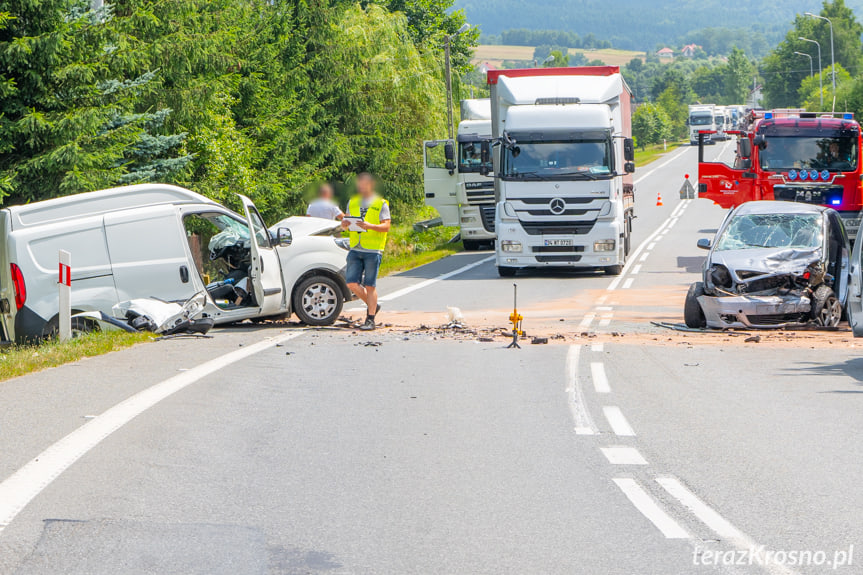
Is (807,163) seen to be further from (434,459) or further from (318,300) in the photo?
(434,459)

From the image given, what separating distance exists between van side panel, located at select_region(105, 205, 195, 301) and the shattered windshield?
7.28 metres

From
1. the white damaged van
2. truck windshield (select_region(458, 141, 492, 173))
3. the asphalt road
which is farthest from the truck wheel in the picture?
truck windshield (select_region(458, 141, 492, 173))

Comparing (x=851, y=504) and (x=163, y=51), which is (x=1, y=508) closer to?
(x=851, y=504)

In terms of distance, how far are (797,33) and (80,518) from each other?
569ft

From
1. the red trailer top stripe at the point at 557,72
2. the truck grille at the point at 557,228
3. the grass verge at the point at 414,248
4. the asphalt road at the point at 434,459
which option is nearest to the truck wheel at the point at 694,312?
the asphalt road at the point at 434,459

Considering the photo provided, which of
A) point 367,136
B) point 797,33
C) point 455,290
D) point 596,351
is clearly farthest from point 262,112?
point 797,33

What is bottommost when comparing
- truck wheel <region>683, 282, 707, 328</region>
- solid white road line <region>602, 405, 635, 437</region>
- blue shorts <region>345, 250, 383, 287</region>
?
truck wheel <region>683, 282, 707, 328</region>

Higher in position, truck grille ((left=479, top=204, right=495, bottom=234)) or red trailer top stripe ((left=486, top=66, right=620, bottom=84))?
red trailer top stripe ((left=486, top=66, right=620, bottom=84))

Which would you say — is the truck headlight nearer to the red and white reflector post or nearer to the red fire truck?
the red fire truck

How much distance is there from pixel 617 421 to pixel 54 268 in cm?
699

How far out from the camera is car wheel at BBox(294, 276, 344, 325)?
14352 millimetres

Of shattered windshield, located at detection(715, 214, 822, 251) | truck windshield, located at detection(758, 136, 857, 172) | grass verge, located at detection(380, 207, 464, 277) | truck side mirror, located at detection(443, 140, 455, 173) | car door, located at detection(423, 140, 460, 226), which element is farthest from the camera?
car door, located at detection(423, 140, 460, 226)

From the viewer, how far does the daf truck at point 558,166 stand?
22047 mm

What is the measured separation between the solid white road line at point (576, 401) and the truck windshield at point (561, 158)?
10471mm
